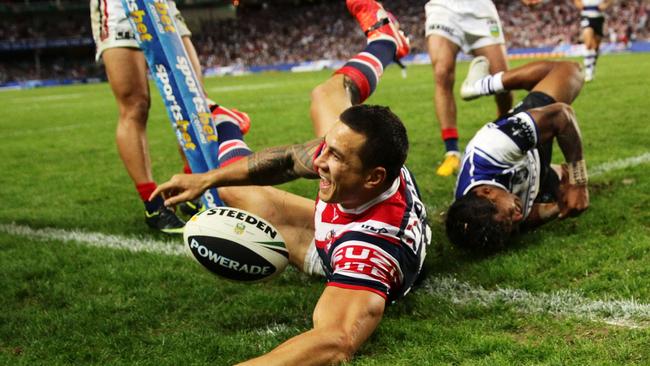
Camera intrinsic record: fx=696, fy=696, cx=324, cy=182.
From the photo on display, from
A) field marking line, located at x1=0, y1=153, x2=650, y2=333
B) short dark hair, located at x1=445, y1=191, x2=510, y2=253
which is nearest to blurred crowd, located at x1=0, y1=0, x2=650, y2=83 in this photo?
short dark hair, located at x1=445, y1=191, x2=510, y2=253

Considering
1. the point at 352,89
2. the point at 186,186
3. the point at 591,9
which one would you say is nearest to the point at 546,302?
the point at 186,186

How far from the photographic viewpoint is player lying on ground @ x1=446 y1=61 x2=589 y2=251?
367 centimetres

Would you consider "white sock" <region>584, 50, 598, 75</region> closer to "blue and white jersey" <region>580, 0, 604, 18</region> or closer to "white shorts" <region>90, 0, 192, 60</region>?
"blue and white jersey" <region>580, 0, 604, 18</region>

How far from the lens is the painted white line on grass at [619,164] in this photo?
5.45 metres

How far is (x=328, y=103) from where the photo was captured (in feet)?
13.5

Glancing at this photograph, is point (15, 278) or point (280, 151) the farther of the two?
point (15, 278)

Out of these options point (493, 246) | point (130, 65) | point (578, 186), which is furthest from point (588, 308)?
point (130, 65)

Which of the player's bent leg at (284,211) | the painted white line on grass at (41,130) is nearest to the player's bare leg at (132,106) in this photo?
the player's bent leg at (284,211)

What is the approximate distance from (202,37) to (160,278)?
167ft

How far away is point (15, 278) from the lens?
3811mm

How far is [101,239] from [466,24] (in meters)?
3.86

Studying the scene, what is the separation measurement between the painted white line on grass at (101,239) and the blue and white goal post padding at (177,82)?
43 centimetres

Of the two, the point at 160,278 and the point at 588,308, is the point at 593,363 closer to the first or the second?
the point at 588,308

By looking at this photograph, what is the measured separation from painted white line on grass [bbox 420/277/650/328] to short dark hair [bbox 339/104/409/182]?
2.59 ft
